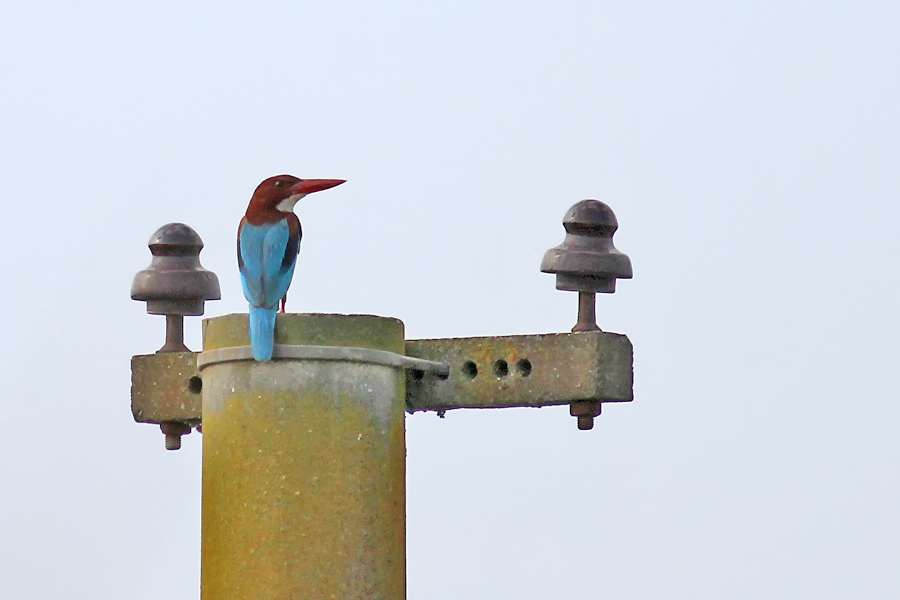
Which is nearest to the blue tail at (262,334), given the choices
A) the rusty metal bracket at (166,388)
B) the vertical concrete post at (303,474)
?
the vertical concrete post at (303,474)

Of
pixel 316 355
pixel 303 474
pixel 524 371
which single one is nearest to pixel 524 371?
pixel 524 371

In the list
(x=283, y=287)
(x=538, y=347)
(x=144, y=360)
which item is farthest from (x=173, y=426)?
(x=538, y=347)

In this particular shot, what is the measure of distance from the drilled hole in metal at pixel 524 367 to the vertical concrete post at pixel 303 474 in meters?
0.58

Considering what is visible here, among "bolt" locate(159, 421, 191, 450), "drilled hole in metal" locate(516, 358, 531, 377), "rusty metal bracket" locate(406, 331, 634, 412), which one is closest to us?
"rusty metal bracket" locate(406, 331, 634, 412)

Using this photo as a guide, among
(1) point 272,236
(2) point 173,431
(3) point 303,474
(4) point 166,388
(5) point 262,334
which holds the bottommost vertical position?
(3) point 303,474

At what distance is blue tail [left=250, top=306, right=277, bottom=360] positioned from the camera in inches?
339

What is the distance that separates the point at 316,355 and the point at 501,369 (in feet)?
2.82

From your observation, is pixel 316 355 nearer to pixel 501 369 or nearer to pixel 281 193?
pixel 501 369

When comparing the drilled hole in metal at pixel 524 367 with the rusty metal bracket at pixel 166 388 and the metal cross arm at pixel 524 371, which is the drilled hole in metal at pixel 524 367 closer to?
the metal cross arm at pixel 524 371

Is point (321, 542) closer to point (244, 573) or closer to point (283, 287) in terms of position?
point (244, 573)

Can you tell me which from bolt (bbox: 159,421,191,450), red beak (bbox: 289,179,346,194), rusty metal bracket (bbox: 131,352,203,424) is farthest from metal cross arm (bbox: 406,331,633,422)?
bolt (bbox: 159,421,191,450)

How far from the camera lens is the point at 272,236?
927cm

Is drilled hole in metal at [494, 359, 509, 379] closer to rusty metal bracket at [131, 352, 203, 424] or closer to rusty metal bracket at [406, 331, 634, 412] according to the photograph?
rusty metal bracket at [406, 331, 634, 412]

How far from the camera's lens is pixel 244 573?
8.60m
